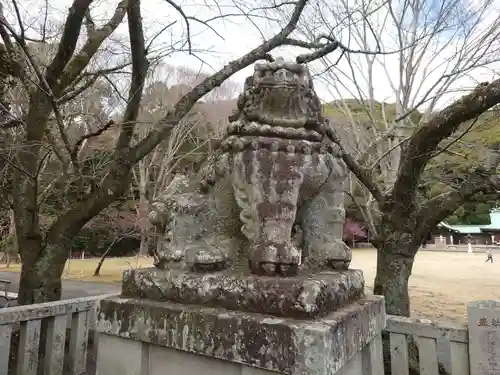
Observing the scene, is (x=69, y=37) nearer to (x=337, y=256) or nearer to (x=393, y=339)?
(x=337, y=256)

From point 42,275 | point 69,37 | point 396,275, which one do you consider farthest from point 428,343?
point 69,37

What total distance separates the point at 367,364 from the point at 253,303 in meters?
0.81

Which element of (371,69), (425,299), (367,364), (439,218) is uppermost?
(371,69)

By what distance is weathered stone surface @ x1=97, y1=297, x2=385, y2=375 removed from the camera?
132 centimetres

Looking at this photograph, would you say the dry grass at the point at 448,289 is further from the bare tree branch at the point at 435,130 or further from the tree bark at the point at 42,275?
the tree bark at the point at 42,275

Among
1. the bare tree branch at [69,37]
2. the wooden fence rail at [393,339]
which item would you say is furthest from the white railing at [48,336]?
the bare tree branch at [69,37]

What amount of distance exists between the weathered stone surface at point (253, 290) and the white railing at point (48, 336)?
4.12ft

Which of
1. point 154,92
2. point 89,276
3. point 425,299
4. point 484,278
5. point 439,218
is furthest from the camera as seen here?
point 484,278

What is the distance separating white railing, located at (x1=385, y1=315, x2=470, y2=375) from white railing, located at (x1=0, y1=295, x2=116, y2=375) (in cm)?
222

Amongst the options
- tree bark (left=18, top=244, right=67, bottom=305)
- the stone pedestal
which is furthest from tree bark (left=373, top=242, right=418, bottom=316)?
tree bark (left=18, top=244, right=67, bottom=305)

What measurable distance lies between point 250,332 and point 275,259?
31 cm

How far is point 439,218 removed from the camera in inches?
157

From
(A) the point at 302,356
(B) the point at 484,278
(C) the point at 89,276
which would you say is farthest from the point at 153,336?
(B) the point at 484,278

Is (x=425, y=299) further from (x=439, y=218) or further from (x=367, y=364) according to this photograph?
(x=367, y=364)
